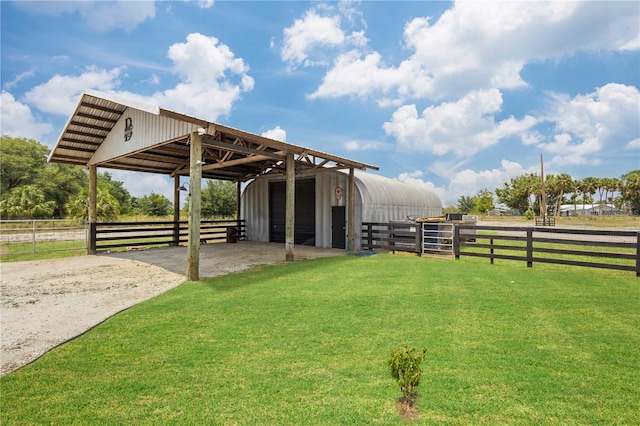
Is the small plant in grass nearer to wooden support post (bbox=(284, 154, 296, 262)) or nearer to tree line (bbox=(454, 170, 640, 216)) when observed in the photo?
wooden support post (bbox=(284, 154, 296, 262))

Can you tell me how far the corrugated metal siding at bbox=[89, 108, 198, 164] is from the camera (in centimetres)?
873

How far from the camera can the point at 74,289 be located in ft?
22.3

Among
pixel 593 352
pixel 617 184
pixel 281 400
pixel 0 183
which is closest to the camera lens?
pixel 281 400

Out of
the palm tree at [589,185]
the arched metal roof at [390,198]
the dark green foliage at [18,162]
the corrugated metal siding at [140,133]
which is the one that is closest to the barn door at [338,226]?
the arched metal roof at [390,198]

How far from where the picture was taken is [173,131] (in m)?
8.78

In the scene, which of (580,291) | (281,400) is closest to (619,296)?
(580,291)

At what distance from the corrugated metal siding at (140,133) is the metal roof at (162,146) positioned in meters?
0.07

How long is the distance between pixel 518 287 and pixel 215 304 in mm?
5698

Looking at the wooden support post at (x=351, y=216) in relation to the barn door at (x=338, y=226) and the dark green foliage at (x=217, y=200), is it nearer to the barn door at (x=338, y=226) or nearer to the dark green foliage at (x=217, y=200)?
the barn door at (x=338, y=226)

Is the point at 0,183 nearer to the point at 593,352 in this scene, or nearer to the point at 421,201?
the point at 421,201

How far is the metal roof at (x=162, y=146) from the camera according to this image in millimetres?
8531

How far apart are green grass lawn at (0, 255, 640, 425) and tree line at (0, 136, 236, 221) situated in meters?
25.3

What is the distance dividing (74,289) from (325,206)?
9540 millimetres

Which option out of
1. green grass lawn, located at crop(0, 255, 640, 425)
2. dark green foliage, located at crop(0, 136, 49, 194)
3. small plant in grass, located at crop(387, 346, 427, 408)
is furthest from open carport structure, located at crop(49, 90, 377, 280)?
dark green foliage, located at crop(0, 136, 49, 194)
